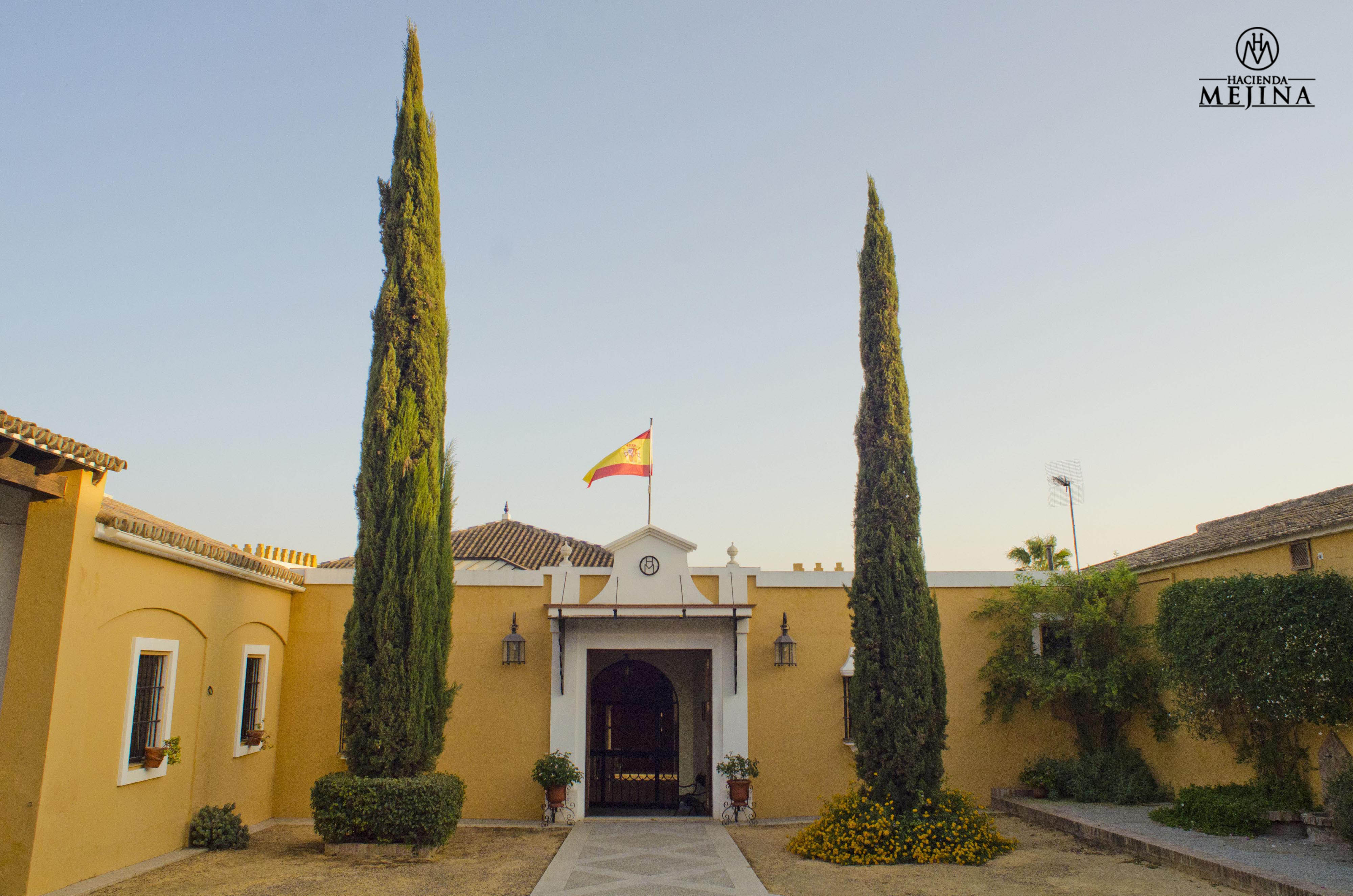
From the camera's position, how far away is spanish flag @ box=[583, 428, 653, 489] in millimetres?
12961

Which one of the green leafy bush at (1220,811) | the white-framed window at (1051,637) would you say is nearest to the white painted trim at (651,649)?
the white-framed window at (1051,637)

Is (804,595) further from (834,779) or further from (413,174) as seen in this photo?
(413,174)

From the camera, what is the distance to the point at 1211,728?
977cm

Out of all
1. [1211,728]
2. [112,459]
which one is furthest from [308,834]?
[1211,728]

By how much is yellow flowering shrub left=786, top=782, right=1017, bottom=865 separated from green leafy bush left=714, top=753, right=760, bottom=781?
5.89ft

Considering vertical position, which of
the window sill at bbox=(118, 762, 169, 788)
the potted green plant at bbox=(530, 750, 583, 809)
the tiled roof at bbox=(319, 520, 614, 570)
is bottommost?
the potted green plant at bbox=(530, 750, 583, 809)

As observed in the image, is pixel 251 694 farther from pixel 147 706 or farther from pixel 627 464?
pixel 627 464

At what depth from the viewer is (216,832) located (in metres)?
9.58

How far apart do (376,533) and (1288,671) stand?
922cm

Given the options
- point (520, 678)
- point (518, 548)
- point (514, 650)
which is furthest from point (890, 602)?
point (518, 548)

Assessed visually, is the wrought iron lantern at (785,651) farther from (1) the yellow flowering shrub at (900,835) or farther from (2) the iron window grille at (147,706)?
(2) the iron window grille at (147,706)

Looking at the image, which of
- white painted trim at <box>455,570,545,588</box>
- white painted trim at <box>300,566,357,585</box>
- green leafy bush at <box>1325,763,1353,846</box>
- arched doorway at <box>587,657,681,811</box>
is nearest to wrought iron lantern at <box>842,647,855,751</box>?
arched doorway at <box>587,657,681,811</box>

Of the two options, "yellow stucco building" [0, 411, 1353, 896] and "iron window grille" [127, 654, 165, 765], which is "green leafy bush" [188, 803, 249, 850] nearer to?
"yellow stucco building" [0, 411, 1353, 896]

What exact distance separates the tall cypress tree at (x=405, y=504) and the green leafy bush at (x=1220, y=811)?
8146 millimetres
